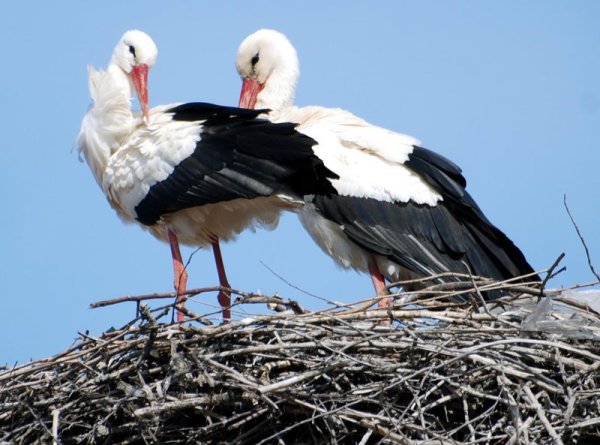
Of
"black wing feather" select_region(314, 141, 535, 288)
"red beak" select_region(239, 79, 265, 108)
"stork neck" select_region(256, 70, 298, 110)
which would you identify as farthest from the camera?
"red beak" select_region(239, 79, 265, 108)

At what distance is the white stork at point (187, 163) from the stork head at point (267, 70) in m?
0.82

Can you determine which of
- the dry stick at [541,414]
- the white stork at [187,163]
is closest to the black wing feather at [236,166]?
the white stork at [187,163]

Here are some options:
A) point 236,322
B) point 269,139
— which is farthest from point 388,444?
point 269,139

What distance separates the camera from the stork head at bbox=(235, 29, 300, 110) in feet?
35.0

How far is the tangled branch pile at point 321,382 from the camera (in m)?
7.00

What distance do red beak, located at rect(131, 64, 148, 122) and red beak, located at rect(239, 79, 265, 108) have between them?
2.76 ft

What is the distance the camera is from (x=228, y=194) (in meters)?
8.97

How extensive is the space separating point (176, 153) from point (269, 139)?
0.64m

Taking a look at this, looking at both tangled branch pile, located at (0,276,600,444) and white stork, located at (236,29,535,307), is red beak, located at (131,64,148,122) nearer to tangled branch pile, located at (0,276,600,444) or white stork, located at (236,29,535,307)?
white stork, located at (236,29,535,307)

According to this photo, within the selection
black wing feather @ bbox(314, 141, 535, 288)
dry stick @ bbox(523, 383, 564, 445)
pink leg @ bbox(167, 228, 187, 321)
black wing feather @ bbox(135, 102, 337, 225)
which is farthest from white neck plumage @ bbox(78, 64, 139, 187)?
dry stick @ bbox(523, 383, 564, 445)

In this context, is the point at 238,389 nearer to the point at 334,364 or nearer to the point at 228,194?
the point at 334,364

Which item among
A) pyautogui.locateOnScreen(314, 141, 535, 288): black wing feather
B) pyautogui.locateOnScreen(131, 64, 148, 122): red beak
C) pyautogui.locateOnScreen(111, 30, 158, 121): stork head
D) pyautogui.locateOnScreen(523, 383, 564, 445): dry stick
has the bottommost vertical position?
pyautogui.locateOnScreen(523, 383, 564, 445): dry stick

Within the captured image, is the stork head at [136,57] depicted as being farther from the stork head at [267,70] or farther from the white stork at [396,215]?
the white stork at [396,215]

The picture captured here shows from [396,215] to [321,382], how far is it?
8.00ft
